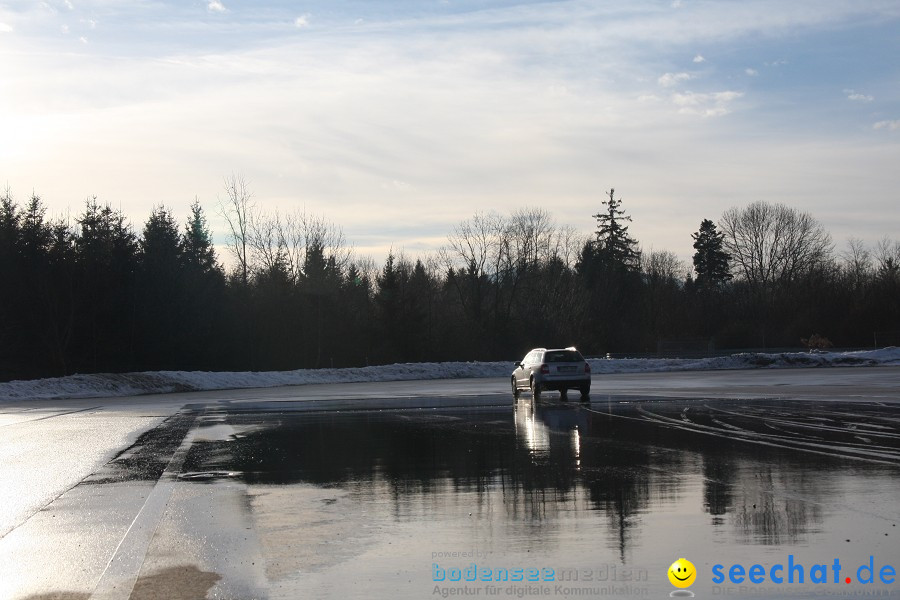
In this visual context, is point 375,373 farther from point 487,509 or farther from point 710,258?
point 710,258

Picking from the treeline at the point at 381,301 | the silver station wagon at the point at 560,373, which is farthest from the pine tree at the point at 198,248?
the silver station wagon at the point at 560,373

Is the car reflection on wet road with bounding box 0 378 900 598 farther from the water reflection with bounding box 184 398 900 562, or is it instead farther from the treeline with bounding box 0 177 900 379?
the treeline with bounding box 0 177 900 379

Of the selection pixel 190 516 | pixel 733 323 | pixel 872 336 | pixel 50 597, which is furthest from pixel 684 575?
pixel 733 323

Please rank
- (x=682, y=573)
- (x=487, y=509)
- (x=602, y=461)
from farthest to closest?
(x=602, y=461)
(x=487, y=509)
(x=682, y=573)

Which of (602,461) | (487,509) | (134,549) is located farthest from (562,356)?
(134,549)

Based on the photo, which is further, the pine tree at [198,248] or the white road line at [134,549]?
the pine tree at [198,248]

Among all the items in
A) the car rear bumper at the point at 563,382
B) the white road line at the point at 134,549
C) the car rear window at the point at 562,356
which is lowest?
the white road line at the point at 134,549

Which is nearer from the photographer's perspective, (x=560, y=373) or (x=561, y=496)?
(x=561, y=496)

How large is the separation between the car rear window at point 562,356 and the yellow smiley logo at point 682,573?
24.9 m

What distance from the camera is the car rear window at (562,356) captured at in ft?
106

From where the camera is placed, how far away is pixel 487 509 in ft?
32.8

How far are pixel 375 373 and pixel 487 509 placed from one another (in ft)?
165

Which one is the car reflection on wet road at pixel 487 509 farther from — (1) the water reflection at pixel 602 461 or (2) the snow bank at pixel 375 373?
(2) the snow bank at pixel 375 373

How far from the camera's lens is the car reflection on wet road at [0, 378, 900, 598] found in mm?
7145
